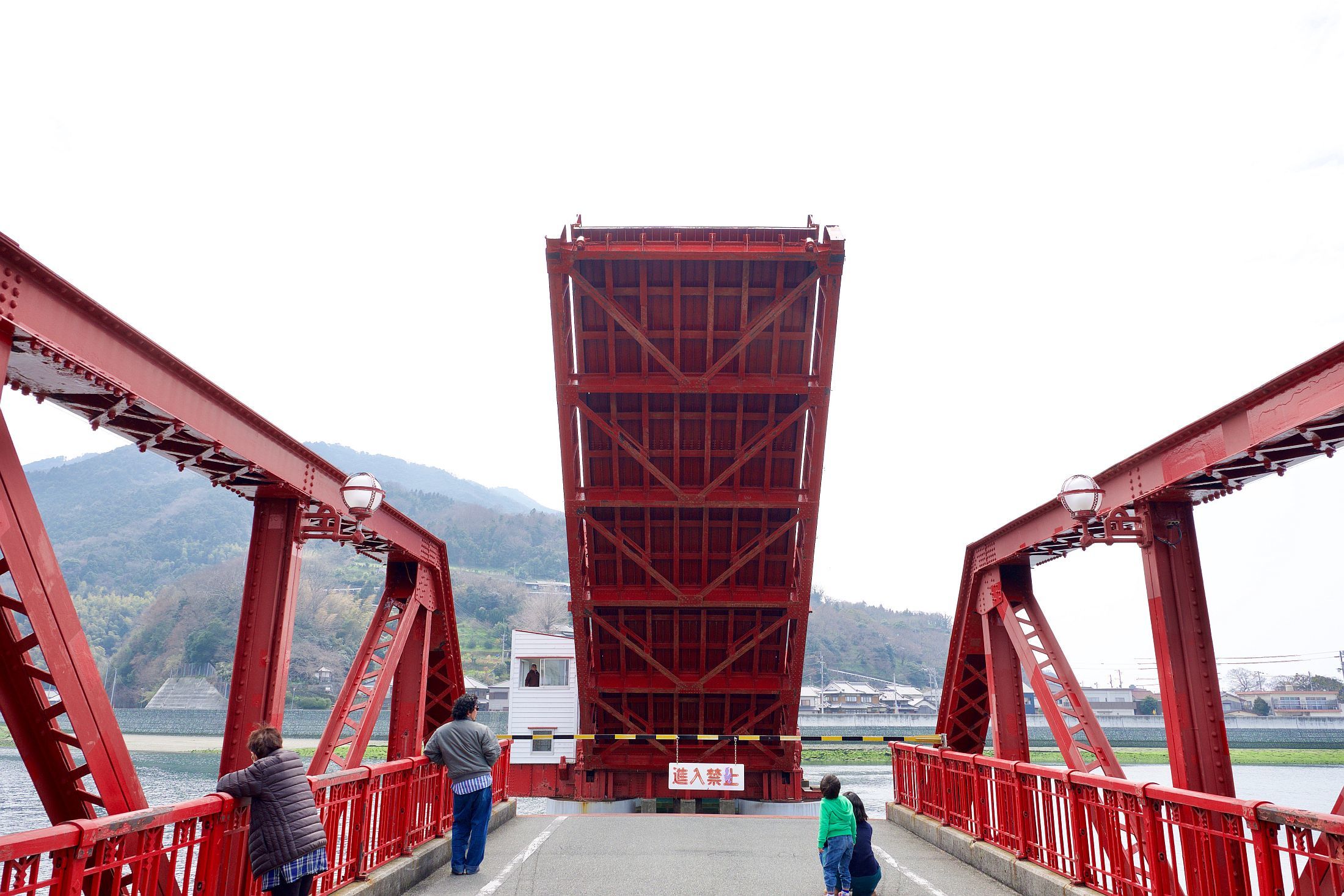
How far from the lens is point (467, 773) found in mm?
7789

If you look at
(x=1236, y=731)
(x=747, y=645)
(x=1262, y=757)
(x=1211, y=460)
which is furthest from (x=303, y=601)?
(x=1211, y=460)

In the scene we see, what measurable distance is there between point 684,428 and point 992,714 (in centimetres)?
582

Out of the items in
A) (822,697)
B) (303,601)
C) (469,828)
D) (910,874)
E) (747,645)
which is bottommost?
(822,697)

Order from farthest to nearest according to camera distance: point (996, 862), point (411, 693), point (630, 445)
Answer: point (630, 445) → point (411, 693) → point (996, 862)

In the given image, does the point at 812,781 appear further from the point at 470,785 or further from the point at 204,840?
the point at 204,840

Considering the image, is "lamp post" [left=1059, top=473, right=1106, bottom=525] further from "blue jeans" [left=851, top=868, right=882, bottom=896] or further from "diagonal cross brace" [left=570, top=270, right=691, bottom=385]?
"diagonal cross brace" [left=570, top=270, right=691, bottom=385]

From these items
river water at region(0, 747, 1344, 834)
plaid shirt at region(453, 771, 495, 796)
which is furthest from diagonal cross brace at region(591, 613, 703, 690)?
plaid shirt at region(453, 771, 495, 796)

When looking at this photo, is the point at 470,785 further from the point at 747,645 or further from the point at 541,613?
the point at 541,613

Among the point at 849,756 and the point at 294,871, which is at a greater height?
the point at 294,871

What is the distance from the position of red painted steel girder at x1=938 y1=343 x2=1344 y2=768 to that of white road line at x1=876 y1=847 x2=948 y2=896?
245cm

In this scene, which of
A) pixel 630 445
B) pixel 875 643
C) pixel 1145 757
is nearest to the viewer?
pixel 630 445

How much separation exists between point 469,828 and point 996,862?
487 cm

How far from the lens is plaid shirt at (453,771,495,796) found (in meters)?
7.83

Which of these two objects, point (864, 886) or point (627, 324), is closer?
point (864, 886)
